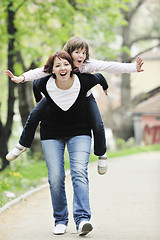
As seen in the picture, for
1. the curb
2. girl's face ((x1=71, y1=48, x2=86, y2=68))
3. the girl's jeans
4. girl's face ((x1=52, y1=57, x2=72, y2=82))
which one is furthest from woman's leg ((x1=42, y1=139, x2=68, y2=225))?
the curb

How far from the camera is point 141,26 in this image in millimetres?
30969

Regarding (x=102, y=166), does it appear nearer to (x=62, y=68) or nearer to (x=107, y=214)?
(x=62, y=68)

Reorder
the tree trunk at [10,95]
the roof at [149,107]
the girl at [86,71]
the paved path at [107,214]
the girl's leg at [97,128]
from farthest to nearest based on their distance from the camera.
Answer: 1. the roof at [149,107]
2. the tree trunk at [10,95]
3. the paved path at [107,214]
4. the girl's leg at [97,128]
5. the girl at [86,71]

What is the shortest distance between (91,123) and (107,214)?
211 centimetres

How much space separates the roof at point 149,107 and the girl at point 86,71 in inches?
967

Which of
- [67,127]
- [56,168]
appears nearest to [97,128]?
[67,127]

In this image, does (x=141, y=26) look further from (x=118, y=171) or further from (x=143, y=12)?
(x=118, y=171)

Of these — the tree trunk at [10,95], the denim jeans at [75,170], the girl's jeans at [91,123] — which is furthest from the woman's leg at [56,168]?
the tree trunk at [10,95]

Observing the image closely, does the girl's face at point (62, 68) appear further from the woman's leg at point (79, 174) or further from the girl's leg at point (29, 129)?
the woman's leg at point (79, 174)

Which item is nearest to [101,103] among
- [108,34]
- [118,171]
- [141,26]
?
[141,26]

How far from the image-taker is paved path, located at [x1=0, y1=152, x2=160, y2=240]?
215 inches

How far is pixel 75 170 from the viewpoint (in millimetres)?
5109

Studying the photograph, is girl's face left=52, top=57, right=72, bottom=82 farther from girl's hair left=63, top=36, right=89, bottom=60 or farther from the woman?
girl's hair left=63, top=36, right=89, bottom=60

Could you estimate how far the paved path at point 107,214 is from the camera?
546 cm
